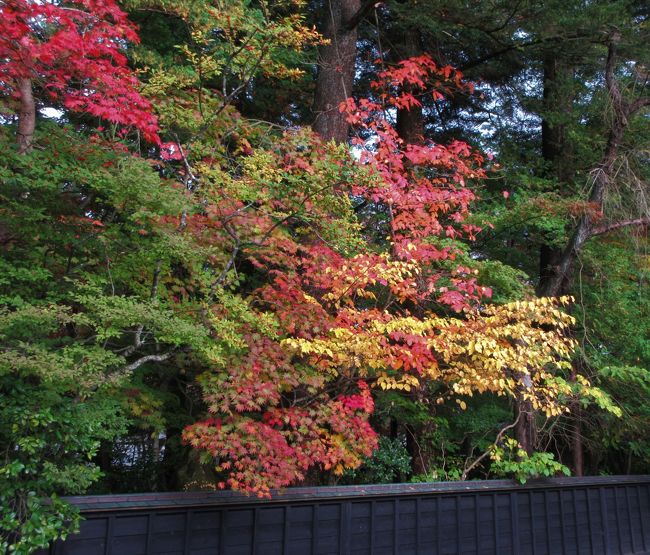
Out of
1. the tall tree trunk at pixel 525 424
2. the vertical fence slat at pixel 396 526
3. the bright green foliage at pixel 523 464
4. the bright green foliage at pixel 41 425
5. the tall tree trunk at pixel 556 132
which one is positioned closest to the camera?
the bright green foliage at pixel 41 425

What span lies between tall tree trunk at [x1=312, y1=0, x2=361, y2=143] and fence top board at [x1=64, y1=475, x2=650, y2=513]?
5109 mm

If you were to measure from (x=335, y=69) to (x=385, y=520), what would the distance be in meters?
6.71

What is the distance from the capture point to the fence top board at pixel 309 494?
4.73 metres

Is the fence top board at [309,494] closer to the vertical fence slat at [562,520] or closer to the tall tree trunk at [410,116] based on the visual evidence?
the vertical fence slat at [562,520]

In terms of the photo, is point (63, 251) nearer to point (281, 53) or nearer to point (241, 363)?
point (241, 363)

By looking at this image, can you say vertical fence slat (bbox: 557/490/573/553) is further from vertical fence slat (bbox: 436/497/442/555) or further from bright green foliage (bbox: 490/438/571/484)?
vertical fence slat (bbox: 436/497/442/555)

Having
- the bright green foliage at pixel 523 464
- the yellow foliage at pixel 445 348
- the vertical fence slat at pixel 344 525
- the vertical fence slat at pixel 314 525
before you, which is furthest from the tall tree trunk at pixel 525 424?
the vertical fence slat at pixel 314 525

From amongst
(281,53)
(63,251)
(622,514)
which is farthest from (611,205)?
(63,251)

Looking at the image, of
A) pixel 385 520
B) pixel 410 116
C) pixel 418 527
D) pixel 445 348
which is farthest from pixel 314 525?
pixel 410 116

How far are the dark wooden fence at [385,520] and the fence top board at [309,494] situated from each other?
10 mm

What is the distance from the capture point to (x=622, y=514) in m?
8.61

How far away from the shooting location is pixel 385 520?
635cm

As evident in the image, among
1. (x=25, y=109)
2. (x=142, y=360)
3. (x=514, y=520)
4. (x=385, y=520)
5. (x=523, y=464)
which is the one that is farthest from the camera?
(x=523, y=464)

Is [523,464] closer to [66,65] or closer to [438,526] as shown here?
[438,526]
